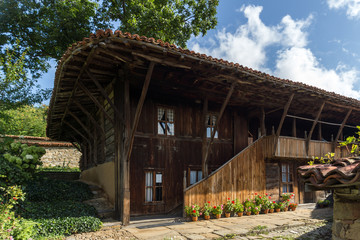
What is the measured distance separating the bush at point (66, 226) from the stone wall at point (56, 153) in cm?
1450

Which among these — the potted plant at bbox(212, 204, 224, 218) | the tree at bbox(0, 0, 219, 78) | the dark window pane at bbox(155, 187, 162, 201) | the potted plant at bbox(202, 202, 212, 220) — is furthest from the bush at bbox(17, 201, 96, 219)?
the tree at bbox(0, 0, 219, 78)

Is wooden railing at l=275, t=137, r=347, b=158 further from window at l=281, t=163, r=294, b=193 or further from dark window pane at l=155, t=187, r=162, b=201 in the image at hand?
dark window pane at l=155, t=187, r=162, b=201

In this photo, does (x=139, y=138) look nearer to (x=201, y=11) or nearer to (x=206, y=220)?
(x=206, y=220)

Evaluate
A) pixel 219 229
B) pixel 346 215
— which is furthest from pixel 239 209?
pixel 346 215

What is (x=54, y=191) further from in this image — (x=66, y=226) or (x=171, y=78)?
(x=171, y=78)

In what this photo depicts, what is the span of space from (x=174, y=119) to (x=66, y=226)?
4.85 m

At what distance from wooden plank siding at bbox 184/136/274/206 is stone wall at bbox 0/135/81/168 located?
1469 centimetres

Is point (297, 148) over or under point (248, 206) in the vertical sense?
over

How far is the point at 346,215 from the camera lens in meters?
3.25

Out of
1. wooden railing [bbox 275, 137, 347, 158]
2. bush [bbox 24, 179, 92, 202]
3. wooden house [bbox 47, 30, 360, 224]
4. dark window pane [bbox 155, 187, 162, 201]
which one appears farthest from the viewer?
wooden railing [bbox 275, 137, 347, 158]

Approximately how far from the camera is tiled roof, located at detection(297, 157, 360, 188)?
2757mm

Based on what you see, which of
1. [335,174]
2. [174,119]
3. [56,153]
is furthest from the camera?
[56,153]

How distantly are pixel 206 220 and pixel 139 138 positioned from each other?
10.7 feet

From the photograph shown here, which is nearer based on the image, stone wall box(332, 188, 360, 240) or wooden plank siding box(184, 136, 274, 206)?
stone wall box(332, 188, 360, 240)
